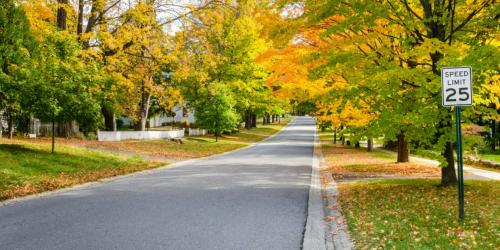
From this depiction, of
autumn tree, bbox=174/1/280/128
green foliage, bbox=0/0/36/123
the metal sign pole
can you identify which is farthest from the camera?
autumn tree, bbox=174/1/280/128

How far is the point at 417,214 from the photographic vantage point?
9156 mm

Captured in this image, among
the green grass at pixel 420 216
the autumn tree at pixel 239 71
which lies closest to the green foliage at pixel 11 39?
the green grass at pixel 420 216

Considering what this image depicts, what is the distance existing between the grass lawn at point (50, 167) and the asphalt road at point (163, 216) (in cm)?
114

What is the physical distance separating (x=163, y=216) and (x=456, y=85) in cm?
584

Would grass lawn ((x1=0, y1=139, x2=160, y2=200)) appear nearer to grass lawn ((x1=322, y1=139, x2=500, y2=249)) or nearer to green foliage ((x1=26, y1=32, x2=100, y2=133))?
green foliage ((x1=26, y1=32, x2=100, y2=133))

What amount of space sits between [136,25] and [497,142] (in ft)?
83.8

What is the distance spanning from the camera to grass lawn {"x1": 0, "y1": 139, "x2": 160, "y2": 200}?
13.2 meters

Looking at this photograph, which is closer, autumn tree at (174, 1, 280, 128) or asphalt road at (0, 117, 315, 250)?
asphalt road at (0, 117, 315, 250)

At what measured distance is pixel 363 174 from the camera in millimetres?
17641

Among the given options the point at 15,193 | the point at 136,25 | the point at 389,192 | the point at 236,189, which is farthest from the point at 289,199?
the point at 136,25

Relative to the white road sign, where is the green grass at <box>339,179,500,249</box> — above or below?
below

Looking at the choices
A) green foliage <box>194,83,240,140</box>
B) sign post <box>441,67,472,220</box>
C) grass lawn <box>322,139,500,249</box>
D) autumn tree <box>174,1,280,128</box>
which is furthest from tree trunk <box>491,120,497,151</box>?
sign post <box>441,67,472,220</box>

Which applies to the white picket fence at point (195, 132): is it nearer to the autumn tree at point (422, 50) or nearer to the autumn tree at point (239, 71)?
the autumn tree at point (239, 71)

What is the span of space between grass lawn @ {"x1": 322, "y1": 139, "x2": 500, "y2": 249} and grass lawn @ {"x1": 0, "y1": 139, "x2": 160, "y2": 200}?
8285mm
